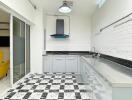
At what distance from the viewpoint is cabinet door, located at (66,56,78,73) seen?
19.3 feet

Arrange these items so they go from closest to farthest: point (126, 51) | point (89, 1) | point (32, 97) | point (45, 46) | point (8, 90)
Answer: point (126, 51) < point (32, 97) < point (8, 90) < point (89, 1) < point (45, 46)

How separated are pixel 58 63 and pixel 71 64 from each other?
0.57m

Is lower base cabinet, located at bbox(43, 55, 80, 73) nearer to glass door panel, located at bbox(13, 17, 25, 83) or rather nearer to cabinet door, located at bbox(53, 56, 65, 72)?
cabinet door, located at bbox(53, 56, 65, 72)

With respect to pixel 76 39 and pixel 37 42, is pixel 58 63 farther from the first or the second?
pixel 76 39

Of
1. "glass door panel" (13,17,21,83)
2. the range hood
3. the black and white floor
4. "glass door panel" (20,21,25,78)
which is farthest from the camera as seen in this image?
the range hood

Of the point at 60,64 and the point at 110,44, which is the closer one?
the point at 110,44

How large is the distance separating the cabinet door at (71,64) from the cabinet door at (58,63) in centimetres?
21

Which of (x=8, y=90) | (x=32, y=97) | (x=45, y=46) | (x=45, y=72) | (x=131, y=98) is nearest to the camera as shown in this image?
(x=131, y=98)

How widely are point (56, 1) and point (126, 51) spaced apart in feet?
9.93

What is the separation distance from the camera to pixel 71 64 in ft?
19.3

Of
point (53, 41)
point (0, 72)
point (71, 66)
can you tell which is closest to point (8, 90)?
point (0, 72)

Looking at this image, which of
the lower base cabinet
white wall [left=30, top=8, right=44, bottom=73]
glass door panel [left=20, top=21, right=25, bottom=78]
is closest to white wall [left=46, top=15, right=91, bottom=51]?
the lower base cabinet

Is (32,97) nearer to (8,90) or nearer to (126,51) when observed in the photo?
(8,90)

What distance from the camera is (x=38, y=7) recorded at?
549 centimetres
